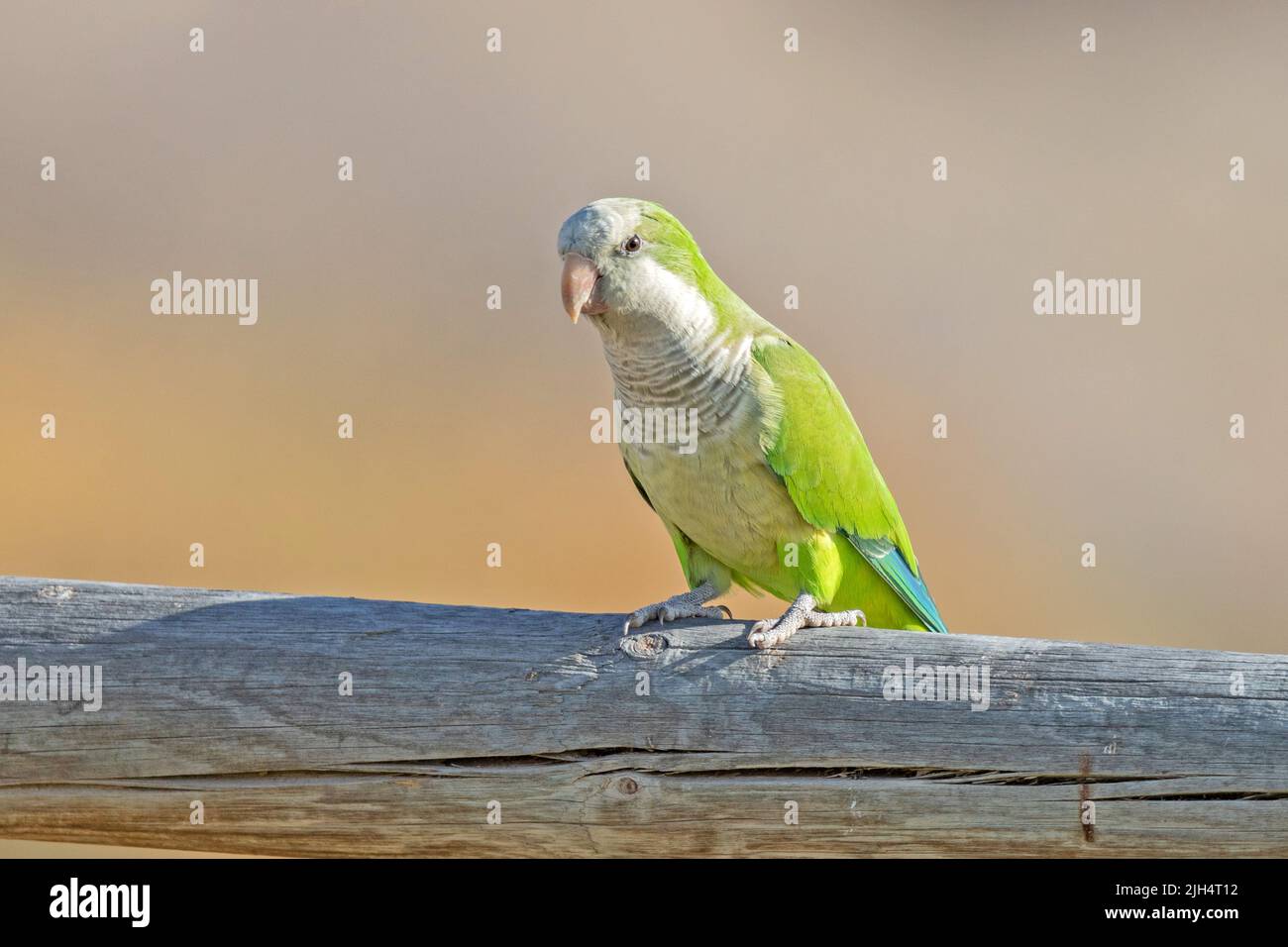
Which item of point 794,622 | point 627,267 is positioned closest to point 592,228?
point 627,267

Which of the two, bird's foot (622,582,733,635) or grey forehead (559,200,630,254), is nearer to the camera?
bird's foot (622,582,733,635)

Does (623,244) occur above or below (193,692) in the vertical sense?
above

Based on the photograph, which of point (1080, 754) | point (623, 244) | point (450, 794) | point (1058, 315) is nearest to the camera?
point (1080, 754)

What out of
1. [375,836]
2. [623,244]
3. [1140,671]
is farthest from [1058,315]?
[375,836]

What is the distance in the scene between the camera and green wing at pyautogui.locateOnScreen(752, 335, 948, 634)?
365 cm

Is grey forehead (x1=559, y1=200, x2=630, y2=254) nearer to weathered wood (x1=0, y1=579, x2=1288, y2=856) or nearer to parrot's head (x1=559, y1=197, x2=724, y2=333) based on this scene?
parrot's head (x1=559, y1=197, x2=724, y2=333)

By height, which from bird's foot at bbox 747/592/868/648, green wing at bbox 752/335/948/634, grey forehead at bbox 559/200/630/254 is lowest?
bird's foot at bbox 747/592/868/648

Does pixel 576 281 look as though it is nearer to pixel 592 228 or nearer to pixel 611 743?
pixel 592 228

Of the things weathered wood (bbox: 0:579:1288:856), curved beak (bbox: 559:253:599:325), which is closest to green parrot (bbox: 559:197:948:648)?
curved beak (bbox: 559:253:599:325)

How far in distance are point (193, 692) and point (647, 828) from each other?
1158 millimetres

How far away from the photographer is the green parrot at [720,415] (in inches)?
139

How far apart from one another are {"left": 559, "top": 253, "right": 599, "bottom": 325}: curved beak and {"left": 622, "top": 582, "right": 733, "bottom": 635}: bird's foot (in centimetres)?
95

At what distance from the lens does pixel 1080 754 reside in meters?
Answer: 2.43

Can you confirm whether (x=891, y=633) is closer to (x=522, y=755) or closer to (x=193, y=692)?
(x=522, y=755)
